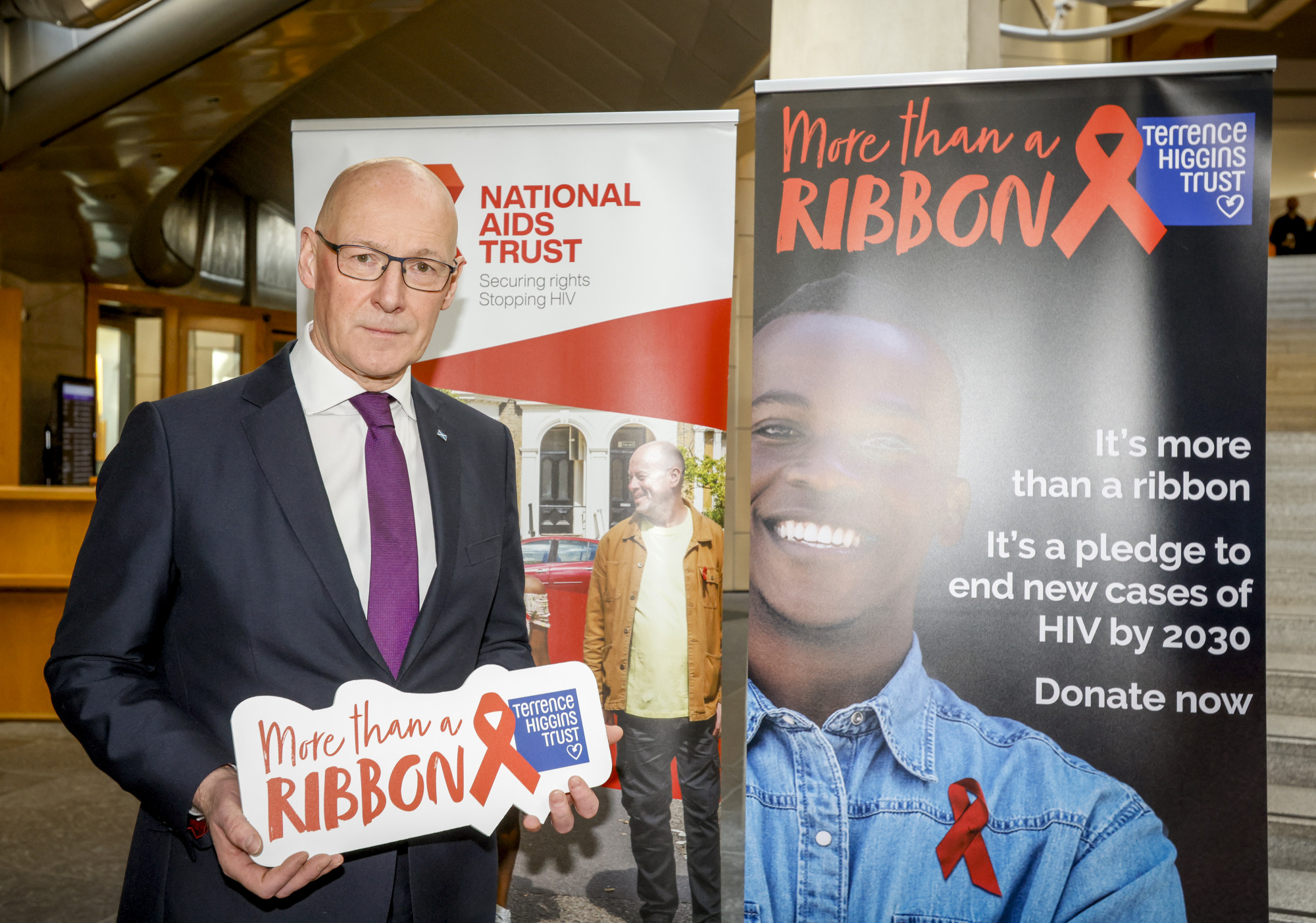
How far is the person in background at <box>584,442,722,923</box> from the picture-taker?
7.70 ft

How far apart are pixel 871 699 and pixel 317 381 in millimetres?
1390

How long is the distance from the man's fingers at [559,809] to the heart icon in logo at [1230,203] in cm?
178

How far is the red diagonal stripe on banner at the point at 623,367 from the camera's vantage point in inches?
93.7

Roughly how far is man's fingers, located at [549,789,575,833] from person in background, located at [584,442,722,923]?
93cm

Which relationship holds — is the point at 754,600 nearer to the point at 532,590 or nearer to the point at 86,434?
the point at 532,590

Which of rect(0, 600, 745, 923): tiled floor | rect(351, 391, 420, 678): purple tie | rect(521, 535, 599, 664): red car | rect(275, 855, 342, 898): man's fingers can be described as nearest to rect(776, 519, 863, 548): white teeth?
rect(521, 535, 599, 664): red car

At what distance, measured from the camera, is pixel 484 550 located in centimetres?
159

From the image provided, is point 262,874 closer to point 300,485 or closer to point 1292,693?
point 300,485

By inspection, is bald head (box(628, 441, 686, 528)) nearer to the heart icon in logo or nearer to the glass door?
the heart icon in logo

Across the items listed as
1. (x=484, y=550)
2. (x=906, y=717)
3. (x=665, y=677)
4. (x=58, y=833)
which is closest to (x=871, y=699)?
(x=906, y=717)

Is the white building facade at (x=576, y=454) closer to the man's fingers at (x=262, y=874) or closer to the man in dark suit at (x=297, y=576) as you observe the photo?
the man in dark suit at (x=297, y=576)

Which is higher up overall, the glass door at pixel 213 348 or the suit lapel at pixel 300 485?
the glass door at pixel 213 348

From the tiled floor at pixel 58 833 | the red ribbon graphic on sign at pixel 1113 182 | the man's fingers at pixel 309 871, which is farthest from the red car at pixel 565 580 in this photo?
the tiled floor at pixel 58 833

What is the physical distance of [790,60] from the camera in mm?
2801
